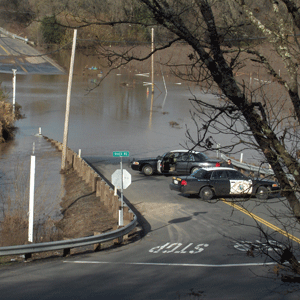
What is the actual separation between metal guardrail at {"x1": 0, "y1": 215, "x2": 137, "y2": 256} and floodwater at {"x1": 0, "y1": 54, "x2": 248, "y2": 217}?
544 centimetres

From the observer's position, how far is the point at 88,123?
168ft

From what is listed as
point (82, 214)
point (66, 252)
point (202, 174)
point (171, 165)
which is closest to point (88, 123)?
point (171, 165)

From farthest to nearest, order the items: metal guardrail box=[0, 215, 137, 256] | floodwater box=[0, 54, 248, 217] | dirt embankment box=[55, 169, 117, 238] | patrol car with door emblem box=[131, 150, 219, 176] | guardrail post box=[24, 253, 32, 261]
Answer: floodwater box=[0, 54, 248, 217], patrol car with door emblem box=[131, 150, 219, 176], dirt embankment box=[55, 169, 117, 238], guardrail post box=[24, 253, 32, 261], metal guardrail box=[0, 215, 137, 256]

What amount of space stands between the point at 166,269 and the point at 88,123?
41.3 m

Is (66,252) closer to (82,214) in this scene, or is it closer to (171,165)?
(82,214)


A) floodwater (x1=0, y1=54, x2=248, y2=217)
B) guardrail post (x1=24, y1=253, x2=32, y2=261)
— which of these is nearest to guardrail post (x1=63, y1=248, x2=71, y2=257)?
guardrail post (x1=24, y1=253, x2=32, y2=261)

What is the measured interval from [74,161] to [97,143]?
42.2 feet

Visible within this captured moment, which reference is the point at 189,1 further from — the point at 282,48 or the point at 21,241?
the point at 21,241

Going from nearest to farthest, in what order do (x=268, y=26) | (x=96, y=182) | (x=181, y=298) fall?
(x=268, y=26) < (x=181, y=298) < (x=96, y=182)

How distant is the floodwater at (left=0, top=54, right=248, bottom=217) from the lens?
2808 cm

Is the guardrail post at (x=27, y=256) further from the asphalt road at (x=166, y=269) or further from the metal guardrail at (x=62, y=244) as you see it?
the asphalt road at (x=166, y=269)

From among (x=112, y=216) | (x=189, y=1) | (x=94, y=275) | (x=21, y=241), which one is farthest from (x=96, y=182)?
(x=189, y=1)

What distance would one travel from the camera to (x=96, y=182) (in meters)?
20.7

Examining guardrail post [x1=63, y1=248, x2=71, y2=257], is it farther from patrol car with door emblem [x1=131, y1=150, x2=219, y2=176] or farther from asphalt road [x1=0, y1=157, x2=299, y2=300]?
patrol car with door emblem [x1=131, y1=150, x2=219, y2=176]
